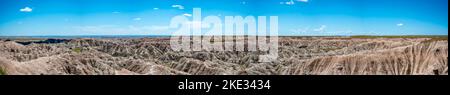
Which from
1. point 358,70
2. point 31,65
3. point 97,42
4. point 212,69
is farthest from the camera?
point 97,42

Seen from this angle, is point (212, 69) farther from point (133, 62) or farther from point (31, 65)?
point (31, 65)

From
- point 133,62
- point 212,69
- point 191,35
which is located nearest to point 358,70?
point 212,69

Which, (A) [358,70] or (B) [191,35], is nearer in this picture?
(A) [358,70]

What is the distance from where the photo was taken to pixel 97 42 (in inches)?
4306

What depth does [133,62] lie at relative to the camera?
54.4m
